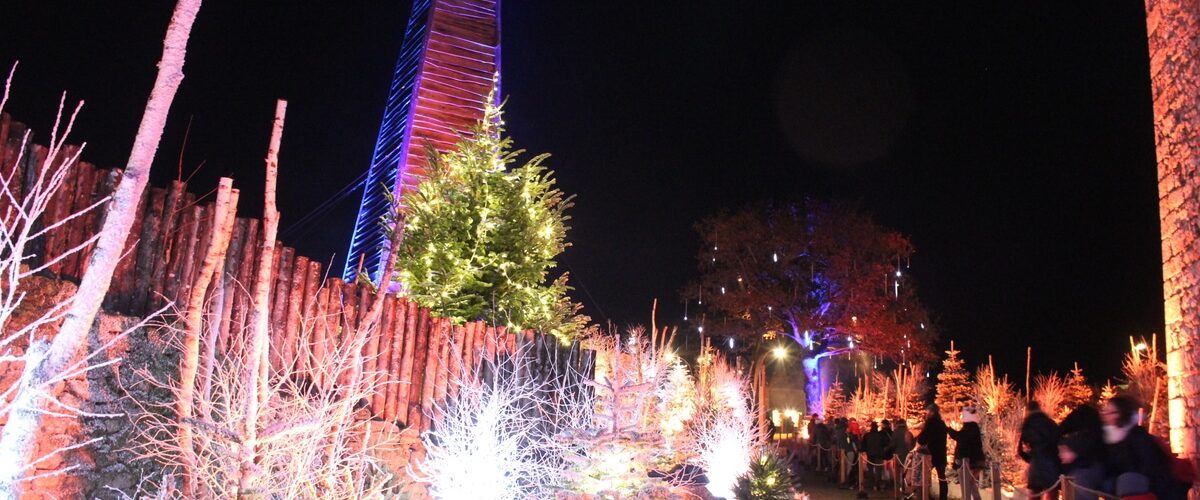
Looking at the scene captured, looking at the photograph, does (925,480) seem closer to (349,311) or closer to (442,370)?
(442,370)

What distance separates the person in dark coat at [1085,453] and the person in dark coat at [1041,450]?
1.73 ft

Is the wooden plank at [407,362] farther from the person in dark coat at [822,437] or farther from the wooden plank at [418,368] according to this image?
the person in dark coat at [822,437]

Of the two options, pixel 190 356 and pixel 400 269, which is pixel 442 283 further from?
pixel 190 356

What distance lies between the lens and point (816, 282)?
97.6ft

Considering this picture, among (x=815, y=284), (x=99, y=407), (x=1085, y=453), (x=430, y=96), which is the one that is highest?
(x=430, y=96)

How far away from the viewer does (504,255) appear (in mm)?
10992

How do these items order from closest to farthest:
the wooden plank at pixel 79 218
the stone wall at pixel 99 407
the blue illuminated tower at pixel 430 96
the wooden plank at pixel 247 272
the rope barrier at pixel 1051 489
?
the stone wall at pixel 99 407 < the wooden plank at pixel 79 218 < the wooden plank at pixel 247 272 < the rope barrier at pixel 1051 489 < the blue illuminated tower at pixel 430 96

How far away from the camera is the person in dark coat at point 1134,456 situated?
6195 mm

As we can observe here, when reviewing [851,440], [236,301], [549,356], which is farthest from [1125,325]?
[236,301]

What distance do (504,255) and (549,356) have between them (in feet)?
5.00

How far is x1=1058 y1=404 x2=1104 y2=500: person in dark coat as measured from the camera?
687 cm

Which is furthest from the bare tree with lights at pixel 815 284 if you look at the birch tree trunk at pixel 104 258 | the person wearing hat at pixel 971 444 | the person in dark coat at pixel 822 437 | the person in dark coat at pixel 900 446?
the birch tree trunk at pixel 104 258

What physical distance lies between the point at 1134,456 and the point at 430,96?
41.8 ft

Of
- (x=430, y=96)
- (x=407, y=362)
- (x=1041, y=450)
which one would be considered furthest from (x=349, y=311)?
(x=430, y=96)
